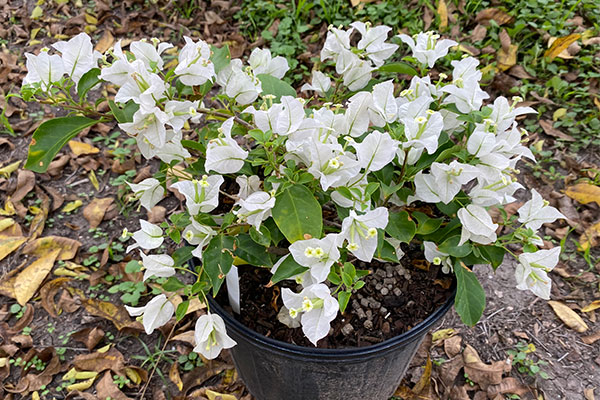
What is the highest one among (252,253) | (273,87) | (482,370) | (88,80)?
(88,80)

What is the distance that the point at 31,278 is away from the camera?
1.91 metres

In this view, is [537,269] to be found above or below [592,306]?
above

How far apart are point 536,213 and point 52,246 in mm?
1758

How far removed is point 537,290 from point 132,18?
270cm

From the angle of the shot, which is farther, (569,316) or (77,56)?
(569,316)

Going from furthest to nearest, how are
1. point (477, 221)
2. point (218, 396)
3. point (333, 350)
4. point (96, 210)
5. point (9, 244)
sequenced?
point (96, 210), point (9, 244), point (218, 396), point (333, 350), point (477, 221)

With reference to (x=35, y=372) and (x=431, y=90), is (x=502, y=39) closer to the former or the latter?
(x=431, y=90)

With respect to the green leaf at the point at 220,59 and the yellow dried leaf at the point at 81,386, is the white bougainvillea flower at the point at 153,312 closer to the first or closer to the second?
the green leaf at the point at 220,59

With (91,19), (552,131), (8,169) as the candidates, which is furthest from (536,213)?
(91,19)

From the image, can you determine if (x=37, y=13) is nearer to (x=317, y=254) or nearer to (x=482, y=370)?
(x=317, y=254)

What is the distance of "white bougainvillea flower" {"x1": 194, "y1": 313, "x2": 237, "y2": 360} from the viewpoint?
1.01 metres

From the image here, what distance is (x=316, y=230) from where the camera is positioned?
0.91m

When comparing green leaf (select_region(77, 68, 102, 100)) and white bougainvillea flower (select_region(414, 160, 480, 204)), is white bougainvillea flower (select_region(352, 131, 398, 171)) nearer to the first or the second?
white bougainvillea flower (select_region(414, 160, 480, 204))

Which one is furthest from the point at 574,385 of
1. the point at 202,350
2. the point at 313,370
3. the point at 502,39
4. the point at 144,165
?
the point at 144,165
